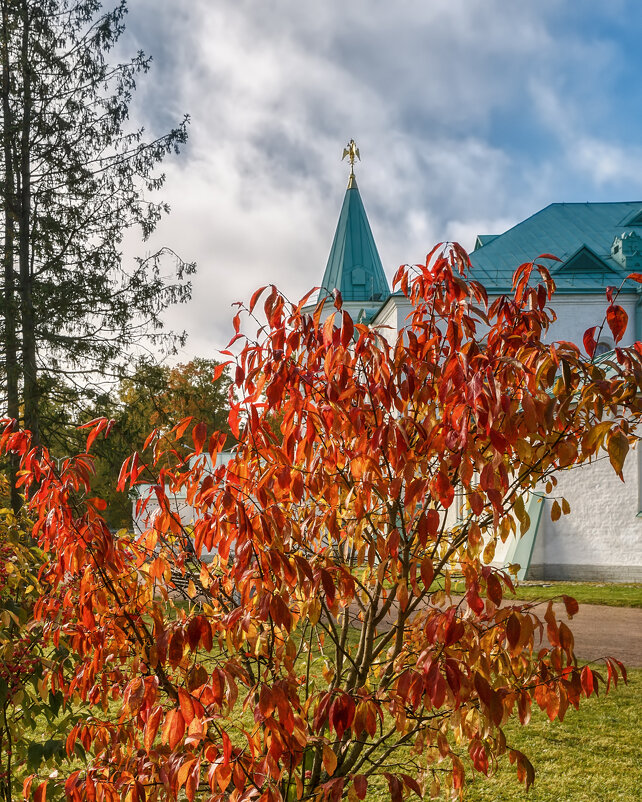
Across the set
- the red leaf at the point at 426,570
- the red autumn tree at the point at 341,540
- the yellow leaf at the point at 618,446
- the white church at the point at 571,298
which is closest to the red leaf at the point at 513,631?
the red autumn tree at the point at 341,540

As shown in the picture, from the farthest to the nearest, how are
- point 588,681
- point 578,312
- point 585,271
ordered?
point 585,271
point 578,312
point 588,681

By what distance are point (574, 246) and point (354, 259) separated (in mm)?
9190

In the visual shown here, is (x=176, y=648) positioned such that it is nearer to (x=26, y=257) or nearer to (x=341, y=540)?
(x=341, y=540)

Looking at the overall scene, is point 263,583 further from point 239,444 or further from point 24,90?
point 24,90

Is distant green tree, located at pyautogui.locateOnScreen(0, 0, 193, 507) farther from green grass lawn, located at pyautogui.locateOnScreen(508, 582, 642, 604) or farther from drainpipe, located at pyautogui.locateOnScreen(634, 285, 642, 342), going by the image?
drainpipe, located at pyautogui.locateOnScreen(634, 285, 642, 342)

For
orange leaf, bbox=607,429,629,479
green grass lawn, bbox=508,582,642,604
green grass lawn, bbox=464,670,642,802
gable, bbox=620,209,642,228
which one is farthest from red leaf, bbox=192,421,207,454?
gable, bbox=620,209,642,228

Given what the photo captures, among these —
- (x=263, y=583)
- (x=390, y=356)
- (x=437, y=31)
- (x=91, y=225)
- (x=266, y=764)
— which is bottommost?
(x=266, y=764)

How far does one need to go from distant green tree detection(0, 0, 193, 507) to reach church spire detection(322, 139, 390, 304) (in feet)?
54.7

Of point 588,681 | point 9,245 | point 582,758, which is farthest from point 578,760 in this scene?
point 9,245

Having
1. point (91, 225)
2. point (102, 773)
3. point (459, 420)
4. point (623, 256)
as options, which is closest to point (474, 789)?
point (102, 773)

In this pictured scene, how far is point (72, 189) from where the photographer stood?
1295 centimetres

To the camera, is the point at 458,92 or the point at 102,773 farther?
the point at 458,92

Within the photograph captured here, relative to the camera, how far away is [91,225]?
12977mm

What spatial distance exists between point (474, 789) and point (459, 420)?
11.9 feet
